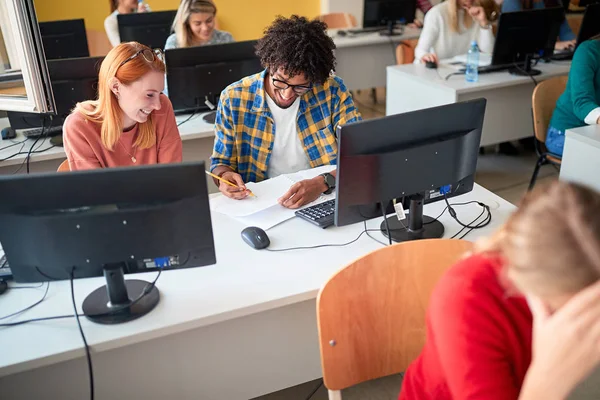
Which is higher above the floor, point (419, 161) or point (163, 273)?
point (419, 161)

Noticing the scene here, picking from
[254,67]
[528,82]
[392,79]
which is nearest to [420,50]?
[392,79]

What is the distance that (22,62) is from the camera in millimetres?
1656

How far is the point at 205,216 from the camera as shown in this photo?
4.12 feet

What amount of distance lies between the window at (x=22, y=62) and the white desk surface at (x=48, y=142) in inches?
24.2

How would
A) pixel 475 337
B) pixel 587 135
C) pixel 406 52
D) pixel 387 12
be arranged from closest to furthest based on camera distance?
1. pixel 475 337
2. pixel 587 135
3. pixel 406 52
4. pixel 387 12

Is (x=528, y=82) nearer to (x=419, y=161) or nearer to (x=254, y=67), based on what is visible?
(x=254, y=67)

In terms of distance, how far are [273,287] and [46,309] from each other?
538 mm

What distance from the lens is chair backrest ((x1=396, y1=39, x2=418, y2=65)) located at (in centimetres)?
405

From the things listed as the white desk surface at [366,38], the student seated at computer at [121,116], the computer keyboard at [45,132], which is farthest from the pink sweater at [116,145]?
the white desk surface at [366,38]

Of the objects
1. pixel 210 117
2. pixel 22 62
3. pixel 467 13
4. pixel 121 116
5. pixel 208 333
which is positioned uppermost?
pixel 22 62

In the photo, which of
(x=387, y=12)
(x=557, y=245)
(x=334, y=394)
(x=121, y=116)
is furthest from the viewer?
(x=387, y=12)

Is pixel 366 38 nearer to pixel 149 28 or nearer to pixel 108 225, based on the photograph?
pixel 149 28

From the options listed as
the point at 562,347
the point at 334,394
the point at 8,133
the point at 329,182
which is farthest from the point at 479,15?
the point at 562,347

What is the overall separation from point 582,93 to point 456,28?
1.34 meters
